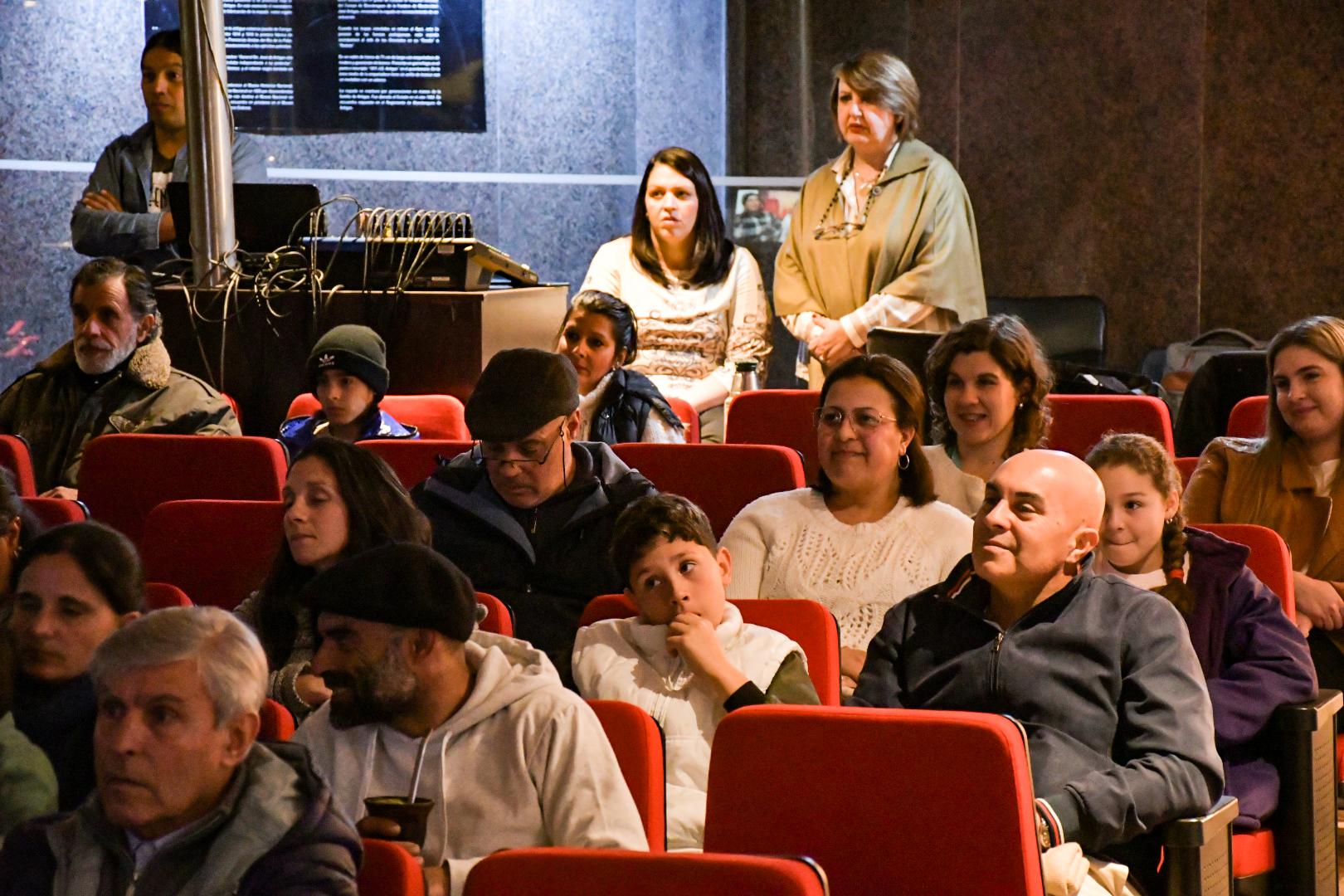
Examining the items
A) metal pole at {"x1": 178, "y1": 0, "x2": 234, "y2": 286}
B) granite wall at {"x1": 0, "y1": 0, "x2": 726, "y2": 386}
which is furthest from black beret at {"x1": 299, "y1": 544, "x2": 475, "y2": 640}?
granite wall at {"x1": 0, "y1": 0, "x2": 726, "y2": 386}

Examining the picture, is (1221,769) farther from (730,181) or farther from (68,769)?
(730,181)

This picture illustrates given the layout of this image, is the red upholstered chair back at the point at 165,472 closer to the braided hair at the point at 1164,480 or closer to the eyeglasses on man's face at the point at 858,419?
the eyeglasses on man's face at the point at 858,419

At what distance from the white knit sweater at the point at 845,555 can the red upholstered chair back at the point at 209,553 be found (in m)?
0.89

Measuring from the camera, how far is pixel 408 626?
82.4 inches

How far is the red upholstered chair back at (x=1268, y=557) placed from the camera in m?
3.04

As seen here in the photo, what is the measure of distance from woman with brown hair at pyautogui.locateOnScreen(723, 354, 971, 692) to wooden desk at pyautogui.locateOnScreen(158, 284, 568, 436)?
6.23ft

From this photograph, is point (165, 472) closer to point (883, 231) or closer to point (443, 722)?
point (443, 722)

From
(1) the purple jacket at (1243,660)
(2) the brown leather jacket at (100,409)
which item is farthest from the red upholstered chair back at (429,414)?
(1) the purple jacket at (1243,660)

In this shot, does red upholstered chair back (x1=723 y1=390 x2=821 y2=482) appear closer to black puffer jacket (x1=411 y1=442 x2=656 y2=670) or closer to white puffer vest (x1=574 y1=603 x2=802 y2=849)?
black puffer jacket (x1=411 y1=442 x2=656 y2=670)

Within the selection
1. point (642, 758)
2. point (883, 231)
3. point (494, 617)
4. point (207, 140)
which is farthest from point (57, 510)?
point (883, 231)

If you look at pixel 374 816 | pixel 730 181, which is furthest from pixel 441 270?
pixel 374 816

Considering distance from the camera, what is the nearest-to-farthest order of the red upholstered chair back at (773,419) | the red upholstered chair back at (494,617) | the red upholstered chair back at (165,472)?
the red upholstered chair back at (494,617) < the red upholstered chair back at (165,472) < the red upholstered chair back at (773,419)

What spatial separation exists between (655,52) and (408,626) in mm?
5814

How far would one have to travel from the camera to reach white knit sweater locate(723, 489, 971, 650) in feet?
10.4
